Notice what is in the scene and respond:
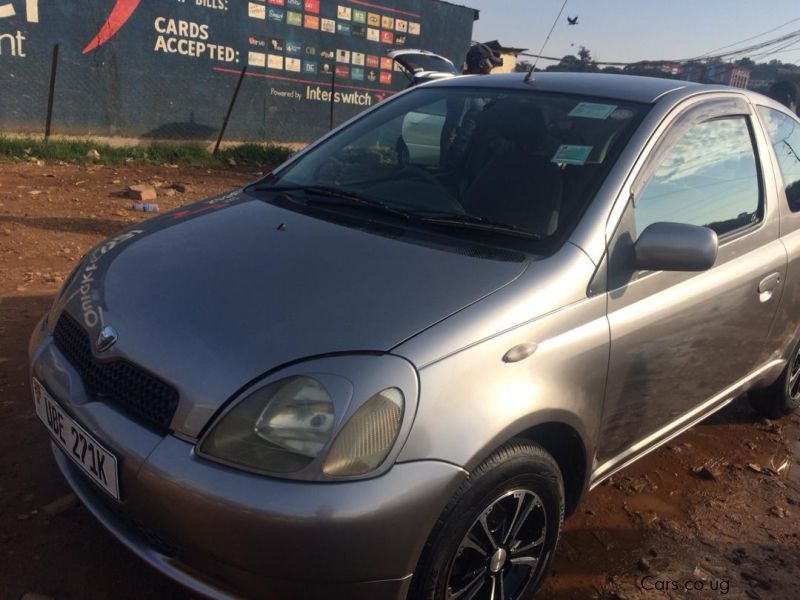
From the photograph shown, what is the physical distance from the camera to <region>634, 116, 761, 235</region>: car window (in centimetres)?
255

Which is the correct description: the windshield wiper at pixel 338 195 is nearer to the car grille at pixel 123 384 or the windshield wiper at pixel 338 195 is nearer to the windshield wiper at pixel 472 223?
the windshield wiper at pixel 472 223

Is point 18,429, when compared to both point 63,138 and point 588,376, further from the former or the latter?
point 63,138

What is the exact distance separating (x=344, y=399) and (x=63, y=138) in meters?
10.1

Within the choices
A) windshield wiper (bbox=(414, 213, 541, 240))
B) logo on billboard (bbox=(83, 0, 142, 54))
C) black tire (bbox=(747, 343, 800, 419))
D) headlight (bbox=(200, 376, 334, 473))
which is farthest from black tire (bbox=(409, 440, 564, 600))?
logo on billboard (bbox=(83, 0, 142, 54))

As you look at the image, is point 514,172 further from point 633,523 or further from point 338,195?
point 633,523

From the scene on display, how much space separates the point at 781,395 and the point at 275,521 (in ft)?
11.0

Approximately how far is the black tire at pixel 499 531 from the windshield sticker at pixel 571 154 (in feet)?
3.59

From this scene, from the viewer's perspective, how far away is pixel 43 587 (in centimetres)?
218

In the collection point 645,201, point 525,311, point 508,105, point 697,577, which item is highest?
point 508,105

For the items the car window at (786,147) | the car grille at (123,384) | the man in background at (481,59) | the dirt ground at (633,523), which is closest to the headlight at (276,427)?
the car grille at (123,384)

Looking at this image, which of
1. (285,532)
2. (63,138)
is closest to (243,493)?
(285,532)

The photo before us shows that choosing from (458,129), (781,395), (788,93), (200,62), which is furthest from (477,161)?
(200,62)

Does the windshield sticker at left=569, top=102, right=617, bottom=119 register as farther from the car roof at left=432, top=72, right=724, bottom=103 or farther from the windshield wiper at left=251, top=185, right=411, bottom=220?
the windshield wiper at left=251, top=185, right=411, bottom=220

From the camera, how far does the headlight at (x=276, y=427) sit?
66.6 inches
